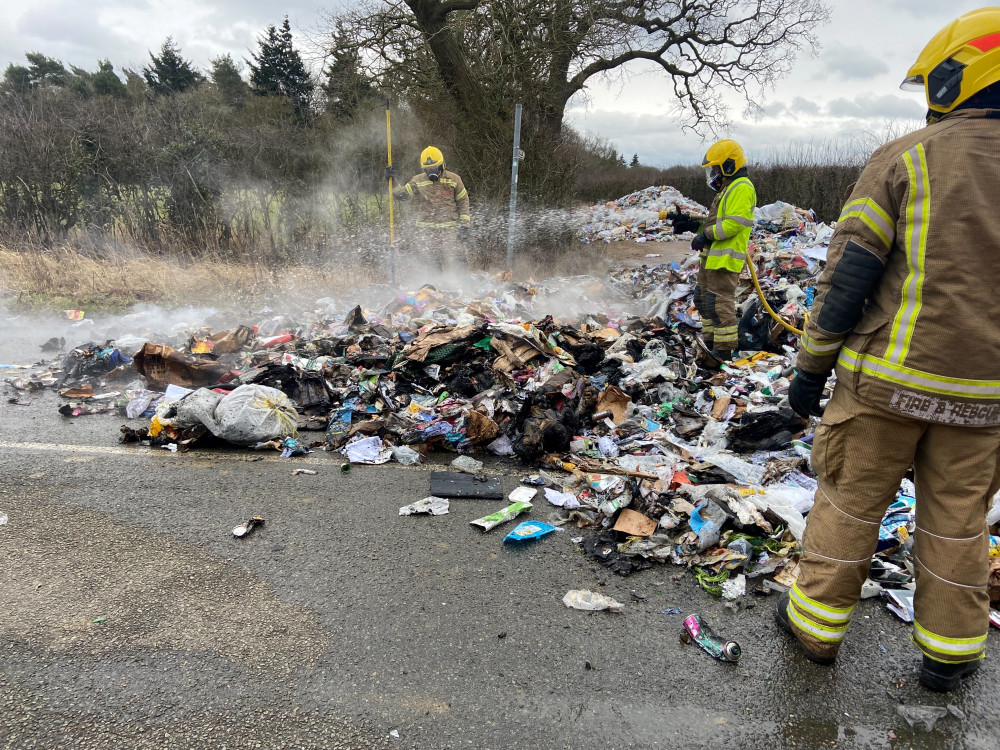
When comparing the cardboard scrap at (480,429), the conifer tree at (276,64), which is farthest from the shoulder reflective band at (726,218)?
the conifer tree at (276,64)

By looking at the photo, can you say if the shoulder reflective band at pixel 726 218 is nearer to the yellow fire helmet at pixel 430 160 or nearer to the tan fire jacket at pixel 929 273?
the tan fire jacket at pixel 929 273

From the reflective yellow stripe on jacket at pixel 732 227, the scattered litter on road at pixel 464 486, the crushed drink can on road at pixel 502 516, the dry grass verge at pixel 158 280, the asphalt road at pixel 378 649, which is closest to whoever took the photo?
the asphalt road at pixel 378 649

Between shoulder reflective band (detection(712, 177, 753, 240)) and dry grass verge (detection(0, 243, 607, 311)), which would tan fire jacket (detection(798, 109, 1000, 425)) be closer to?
shoulder reflective band (detection(712, 177, 753, 240))

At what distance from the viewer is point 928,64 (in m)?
1.93

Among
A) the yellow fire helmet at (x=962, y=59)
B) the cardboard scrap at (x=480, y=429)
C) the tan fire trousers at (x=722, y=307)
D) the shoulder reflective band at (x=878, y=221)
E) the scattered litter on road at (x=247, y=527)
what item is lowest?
the scattered litter on road at (x=247, y=527)

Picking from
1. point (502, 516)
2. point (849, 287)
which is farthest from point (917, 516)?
point (502, 516)

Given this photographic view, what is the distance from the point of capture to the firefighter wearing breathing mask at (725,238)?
17.9 ft

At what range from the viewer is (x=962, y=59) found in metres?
1.82

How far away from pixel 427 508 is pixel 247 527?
0.95 meters

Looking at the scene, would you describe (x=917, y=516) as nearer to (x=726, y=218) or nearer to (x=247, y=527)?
(x=247, y=527)

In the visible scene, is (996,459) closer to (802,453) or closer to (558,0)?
(802,453)

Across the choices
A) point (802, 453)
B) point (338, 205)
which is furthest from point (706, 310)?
point (338, 205)

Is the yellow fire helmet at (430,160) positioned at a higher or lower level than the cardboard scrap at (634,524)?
higher

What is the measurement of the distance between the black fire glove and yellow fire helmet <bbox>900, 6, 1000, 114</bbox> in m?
0.99
